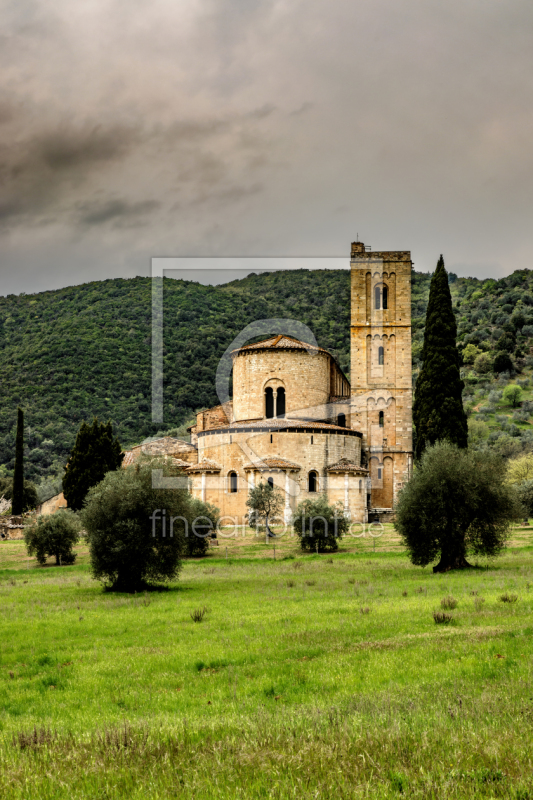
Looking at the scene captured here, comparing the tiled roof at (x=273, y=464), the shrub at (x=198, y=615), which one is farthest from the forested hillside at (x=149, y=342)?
the shrub at (x=198, y=615)

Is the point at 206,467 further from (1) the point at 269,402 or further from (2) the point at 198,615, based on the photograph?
(2) the point at 198,615

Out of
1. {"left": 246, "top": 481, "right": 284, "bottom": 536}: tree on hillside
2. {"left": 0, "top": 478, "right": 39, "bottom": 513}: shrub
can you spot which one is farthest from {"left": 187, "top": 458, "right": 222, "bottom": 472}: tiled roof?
{"left": 0, "top": 478, "right": 39, "bottom": 513}: shrub

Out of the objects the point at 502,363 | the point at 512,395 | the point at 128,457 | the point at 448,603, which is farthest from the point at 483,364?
the point at 448,603

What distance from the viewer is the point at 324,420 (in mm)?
47781

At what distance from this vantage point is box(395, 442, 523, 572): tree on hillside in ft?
69.9

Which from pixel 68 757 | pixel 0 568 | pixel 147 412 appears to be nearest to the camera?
pixel 68 757

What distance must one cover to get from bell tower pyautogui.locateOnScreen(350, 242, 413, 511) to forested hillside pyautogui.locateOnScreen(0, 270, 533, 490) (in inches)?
998

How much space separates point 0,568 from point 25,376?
56972 millimetres

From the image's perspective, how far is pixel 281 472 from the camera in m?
41.5

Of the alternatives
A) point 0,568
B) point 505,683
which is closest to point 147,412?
point 0,568

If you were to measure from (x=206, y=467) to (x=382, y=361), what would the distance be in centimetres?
1498

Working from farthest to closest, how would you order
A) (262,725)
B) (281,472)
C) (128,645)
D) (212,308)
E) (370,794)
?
(212,308), (281,472), (128,645), (262,725), (370,794)

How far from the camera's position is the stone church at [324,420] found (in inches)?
1672

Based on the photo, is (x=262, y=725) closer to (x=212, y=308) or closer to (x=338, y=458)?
(x=338, y=458)
